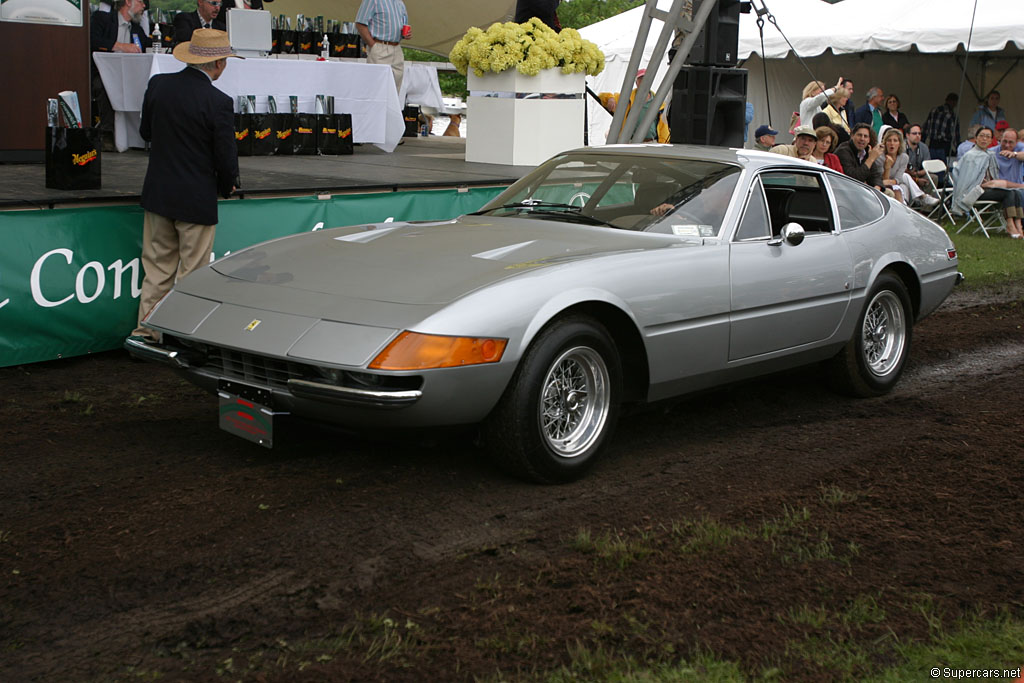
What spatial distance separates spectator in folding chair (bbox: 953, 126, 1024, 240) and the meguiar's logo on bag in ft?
37.4

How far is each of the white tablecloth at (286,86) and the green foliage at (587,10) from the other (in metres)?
32.8

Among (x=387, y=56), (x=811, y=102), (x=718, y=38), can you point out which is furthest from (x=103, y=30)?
(x=811, y=102)

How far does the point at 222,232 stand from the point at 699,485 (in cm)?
404

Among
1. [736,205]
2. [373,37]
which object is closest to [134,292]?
[736,205]

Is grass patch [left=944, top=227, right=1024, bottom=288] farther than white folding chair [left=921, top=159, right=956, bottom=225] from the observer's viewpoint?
No

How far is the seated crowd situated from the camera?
11695 mm

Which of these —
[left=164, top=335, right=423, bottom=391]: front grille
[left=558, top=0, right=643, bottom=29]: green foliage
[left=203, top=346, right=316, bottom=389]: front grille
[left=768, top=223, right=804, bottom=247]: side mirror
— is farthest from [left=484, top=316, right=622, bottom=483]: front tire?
[left=558, top=0, right=643, bottom=29]: green foliage

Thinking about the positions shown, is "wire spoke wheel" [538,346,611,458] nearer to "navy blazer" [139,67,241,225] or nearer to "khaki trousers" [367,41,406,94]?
"navy blazer" [139,67,241,225]

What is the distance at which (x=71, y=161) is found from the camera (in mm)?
6957

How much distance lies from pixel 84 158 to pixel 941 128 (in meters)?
15.4

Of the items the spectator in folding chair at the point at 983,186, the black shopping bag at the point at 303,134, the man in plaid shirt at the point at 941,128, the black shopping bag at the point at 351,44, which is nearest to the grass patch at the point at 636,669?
the black shopping bag at the point at 303,134

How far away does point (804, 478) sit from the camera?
4.78 m

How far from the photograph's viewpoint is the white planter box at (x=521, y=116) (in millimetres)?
10977

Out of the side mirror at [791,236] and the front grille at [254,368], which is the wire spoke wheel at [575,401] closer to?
the front grille at [254,368]
